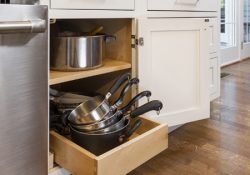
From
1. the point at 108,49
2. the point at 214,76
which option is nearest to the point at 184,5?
the point at 108,49

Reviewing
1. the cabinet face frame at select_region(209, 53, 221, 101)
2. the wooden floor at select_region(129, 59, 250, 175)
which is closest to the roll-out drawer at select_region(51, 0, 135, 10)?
the wooden floor at select_region(129, 59, 250, 175)

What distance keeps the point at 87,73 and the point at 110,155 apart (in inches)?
13.2

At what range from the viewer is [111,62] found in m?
1.22

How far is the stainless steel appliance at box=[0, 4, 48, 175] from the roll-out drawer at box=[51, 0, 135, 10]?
20 centimetres

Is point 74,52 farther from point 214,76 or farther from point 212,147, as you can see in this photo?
point 214,76

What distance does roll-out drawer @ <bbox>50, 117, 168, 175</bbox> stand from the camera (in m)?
0.78

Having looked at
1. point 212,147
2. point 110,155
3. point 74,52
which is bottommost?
point 212,147

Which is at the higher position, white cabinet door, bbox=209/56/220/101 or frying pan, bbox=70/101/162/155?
white cabinet door, bbox=209/56/220/101

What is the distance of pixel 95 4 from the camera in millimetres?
962

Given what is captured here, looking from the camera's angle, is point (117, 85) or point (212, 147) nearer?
point (117, 85)

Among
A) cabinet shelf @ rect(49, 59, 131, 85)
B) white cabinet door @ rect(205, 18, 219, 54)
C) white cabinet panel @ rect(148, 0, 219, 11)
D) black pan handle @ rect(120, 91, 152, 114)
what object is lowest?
black pan handle @ rect(120, 91, 152, 114)

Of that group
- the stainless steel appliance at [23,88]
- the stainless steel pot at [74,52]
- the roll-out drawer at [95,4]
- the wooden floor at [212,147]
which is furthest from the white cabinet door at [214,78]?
the stainless steel appliance at [23,88]

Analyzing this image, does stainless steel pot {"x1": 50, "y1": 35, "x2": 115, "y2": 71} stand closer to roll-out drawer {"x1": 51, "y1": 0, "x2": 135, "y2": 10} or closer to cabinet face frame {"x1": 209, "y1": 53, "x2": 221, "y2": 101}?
roll-out drawer {"x1": 51, "y1": 0, "x2": 135, "y2": 10}

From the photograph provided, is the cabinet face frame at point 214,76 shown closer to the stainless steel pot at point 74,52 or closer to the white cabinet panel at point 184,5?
the white cabinet panel at point 184,5
